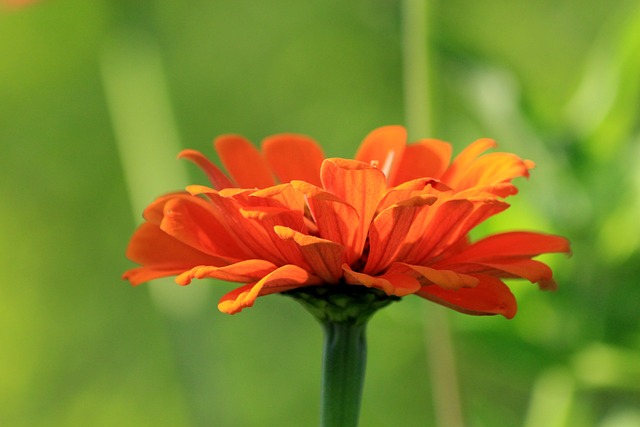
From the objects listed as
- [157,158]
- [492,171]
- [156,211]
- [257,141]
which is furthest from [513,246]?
[257,141]

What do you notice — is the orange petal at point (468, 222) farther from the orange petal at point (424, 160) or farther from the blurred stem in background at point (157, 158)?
the blurred stem in background at point (157, 158)

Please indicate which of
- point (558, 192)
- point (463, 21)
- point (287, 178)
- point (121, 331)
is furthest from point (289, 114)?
point (287, 178)

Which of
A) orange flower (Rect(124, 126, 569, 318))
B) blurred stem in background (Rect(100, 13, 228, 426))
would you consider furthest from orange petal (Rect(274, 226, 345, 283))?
blurred stem in background (Rect(100, 13, 228, 426))

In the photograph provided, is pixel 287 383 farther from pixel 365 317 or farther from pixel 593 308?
Answer: pixel 365 317

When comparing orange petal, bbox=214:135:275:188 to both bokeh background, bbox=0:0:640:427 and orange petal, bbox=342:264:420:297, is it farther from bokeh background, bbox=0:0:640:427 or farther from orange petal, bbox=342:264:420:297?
bokeh background, bbox=0:0:640:427

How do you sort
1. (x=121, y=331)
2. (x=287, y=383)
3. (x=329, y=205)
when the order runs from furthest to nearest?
(x=121, y=331)
(x=287, y=383)
(x=329, y=205)

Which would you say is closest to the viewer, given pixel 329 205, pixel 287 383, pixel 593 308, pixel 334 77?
pixel 329 205
